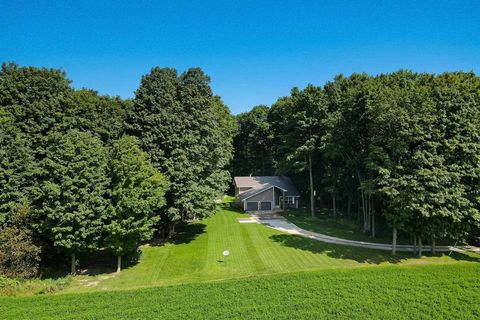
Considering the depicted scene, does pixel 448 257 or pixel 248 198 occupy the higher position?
pixel 248 198

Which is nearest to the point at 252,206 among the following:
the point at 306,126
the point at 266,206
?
the point at 266,206

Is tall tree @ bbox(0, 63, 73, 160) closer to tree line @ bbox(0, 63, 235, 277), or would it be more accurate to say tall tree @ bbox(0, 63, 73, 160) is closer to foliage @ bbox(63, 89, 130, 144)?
tree line @ bbox(0, 63, 235, 277)

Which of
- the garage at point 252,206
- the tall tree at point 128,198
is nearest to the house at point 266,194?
the garage at point 252,206

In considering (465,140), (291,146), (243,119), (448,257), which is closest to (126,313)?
(448,257)

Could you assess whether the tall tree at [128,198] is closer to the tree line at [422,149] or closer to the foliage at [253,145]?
the tree line at [422,149]

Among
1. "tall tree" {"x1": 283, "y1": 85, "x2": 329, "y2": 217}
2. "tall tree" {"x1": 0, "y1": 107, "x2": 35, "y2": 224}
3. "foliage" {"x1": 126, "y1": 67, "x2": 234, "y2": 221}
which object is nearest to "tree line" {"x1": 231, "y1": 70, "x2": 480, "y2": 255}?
"tall tree" {"x1": 283, "y1": 85, "x2": 329, "y2": 217}

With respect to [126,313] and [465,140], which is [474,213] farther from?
[126,313]
